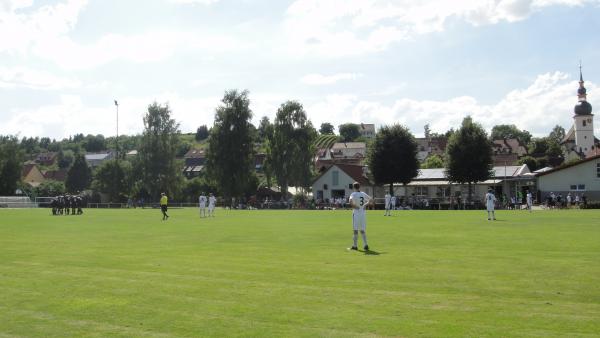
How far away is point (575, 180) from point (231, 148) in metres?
49.3

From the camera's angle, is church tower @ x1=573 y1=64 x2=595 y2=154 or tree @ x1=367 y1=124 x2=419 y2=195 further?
church tower @ x1=573 y1=64 x2=595 y2=154

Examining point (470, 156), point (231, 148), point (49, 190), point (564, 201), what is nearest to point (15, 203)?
point (231, 148)

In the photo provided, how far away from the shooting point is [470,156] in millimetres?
81375

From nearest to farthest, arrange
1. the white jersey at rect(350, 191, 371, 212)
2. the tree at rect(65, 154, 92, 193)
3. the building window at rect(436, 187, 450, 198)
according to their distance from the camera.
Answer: the white jersey at rect(350, 191, 371, 212) < the building window at rect(436, 187, 450, 198) < the tree at rect(65, 154, 92, 193)

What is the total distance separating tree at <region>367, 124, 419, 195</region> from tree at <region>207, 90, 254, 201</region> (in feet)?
66.2

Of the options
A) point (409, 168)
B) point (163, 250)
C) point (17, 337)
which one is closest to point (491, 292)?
point (17, 337)

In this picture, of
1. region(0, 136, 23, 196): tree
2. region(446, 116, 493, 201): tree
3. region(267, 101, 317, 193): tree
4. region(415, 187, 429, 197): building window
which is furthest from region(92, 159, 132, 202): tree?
region(446, 116, 493, 201): tree

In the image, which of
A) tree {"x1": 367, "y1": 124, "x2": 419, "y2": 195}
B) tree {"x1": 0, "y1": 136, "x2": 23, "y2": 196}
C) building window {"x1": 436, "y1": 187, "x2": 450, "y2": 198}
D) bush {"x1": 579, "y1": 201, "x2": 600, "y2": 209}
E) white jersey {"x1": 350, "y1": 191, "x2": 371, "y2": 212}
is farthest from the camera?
tree {"x1": 0, "y1": 136, "x2": 23, "y2": 196}

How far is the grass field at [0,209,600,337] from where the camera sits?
898 cm

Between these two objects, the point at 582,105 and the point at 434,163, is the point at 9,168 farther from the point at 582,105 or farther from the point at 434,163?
the point at 582,105

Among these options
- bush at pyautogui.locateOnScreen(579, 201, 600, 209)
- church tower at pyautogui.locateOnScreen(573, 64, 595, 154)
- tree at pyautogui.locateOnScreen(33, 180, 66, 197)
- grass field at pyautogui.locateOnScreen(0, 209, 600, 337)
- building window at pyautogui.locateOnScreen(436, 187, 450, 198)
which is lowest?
grass field at pyautogui.locateOnScreen(0, 209, 600, 337)

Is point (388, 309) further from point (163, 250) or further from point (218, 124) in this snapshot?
point (218, 124)

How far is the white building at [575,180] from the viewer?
7275 centimetres

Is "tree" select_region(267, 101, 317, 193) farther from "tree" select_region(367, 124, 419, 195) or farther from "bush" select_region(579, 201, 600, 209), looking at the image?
"bush" select_region(579, 201, 600, 209)
